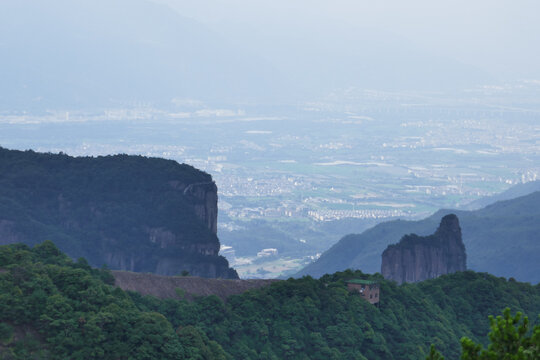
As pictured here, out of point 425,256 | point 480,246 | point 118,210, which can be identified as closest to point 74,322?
point 425,256

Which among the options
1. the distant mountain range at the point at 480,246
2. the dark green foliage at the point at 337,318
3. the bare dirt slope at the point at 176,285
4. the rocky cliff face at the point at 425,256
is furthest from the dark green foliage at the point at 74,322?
the distant mountain range at the point at 480,246

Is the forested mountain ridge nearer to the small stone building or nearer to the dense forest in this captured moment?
the dense forest

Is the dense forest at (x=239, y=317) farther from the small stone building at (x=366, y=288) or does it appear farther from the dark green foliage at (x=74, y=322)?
the small stone building at (x=366, y=288)

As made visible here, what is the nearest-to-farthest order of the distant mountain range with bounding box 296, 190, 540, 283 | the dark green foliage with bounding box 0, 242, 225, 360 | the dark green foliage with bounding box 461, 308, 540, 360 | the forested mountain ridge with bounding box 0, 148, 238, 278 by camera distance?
the dark green foliage with bounding box 461, 308, 540, 360
the dark green foliage with bounding box 0, 242, 225, 360
the forested mountain ridge with bounding box 0, 148, 238, 278
the distant mountain range with bounding box 296, 190, 540, 283

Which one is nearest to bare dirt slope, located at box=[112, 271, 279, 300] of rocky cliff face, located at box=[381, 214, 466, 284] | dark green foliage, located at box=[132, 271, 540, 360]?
dark green foliage, located at box=[132, 271, 540, 360]

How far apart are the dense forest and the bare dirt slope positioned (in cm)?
218

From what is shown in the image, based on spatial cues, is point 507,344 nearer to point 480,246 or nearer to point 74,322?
point 74,322

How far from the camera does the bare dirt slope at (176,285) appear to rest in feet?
239

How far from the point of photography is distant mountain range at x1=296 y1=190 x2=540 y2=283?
519 ft

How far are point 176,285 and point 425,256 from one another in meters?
54.9

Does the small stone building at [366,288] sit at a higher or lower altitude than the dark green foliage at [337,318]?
higher

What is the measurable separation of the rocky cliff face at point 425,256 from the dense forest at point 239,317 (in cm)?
3211

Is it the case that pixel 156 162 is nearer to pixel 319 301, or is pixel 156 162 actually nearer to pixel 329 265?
pixel 329 265

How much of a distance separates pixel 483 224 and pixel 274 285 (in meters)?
103
